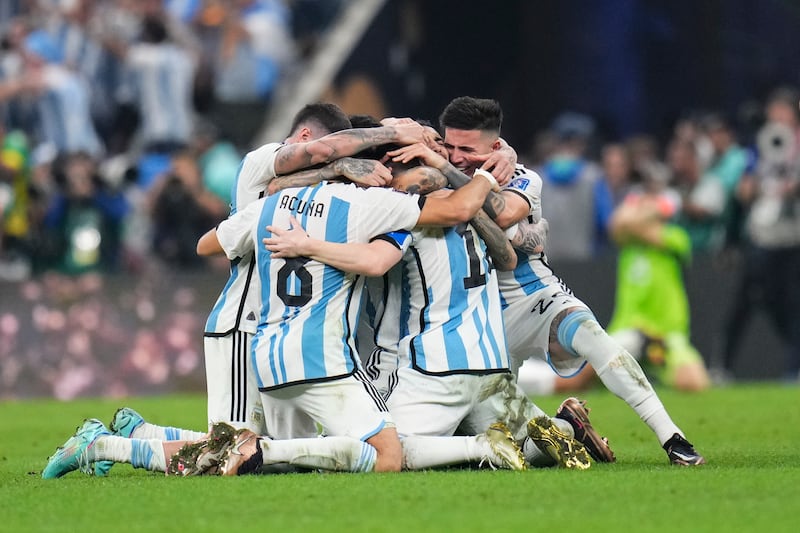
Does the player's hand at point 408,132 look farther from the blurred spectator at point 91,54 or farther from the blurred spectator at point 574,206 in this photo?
the blurred spectator at point 91,54

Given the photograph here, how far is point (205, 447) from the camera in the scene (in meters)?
6.91

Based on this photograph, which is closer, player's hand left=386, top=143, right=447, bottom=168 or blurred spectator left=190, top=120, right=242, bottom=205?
player's hand left=386, top=143, right=447, bottom=168

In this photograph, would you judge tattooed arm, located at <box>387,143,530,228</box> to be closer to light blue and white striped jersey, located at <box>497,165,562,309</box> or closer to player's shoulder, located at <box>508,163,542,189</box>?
player's shoulder, located at <box>508,163,542,189</box>

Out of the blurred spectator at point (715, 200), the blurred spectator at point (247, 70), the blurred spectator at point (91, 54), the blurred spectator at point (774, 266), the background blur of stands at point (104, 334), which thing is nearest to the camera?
the background blur of stands at point (104, 334)

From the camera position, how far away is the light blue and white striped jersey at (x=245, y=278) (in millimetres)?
7484

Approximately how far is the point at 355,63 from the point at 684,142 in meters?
4.12

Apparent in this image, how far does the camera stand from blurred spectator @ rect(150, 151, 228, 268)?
15.0 meters

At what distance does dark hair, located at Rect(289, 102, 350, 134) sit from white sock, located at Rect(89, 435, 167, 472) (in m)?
1.76

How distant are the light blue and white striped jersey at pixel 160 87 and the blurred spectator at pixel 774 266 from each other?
6259mm

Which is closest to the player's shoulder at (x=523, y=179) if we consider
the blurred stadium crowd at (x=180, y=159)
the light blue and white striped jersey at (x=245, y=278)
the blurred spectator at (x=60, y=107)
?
the light blue and white striped jersey at (x=245, y=278)

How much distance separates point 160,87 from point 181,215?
8.26 feet

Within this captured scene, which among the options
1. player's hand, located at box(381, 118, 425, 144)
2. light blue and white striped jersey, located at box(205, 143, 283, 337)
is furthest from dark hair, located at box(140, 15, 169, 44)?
player's hand, located at box(381, 118, 425, 144)

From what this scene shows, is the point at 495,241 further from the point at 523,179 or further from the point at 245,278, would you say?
the point at 245,278

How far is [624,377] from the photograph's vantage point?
7.45 meters
